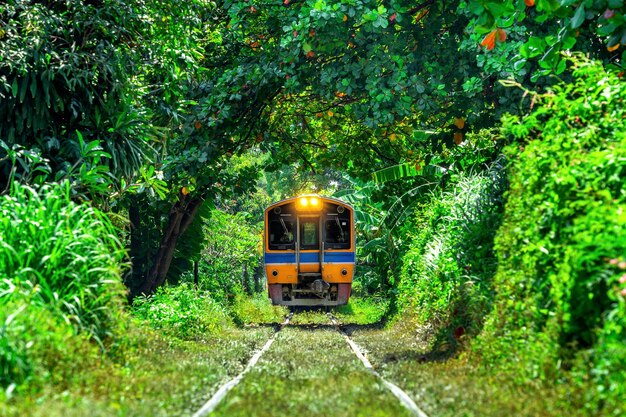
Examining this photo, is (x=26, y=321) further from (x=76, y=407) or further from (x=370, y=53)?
(x=370, y=53)

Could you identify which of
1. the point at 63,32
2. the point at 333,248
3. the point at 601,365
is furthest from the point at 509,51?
the point at 333,248

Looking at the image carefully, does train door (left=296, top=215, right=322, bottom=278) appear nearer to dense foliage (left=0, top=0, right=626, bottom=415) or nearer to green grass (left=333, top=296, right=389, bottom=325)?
green grass (left=333, top=296, right=389, bottom=325)

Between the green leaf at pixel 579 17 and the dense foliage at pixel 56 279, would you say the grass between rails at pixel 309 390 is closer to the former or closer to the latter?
the dense foliage at pixel 56 279

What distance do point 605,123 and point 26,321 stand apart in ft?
18.3

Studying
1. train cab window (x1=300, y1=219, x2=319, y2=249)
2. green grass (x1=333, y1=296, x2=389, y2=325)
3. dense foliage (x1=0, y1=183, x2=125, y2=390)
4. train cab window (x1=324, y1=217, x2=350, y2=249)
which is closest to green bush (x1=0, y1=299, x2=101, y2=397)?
dense foliage (x1=0, y1=183, x2=125, y2=390)

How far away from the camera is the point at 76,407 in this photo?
6.35 metres

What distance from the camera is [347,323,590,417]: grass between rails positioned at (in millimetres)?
6598

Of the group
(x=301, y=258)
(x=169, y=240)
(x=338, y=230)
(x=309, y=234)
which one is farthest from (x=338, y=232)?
(x=169, y=240)

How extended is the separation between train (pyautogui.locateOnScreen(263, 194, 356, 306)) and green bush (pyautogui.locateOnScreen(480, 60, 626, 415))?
48.7ft

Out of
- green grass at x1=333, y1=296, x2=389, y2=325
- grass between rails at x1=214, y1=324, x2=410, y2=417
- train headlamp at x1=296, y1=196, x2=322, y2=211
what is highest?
train headlamp at x1=296, y1=196, x2=322, y2=211

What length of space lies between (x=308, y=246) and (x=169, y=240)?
205 inches

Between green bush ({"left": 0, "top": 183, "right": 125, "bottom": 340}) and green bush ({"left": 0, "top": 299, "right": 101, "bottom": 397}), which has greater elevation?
green bush ({"left": 0, "top": 183, "right": 125, "bottom": 340})

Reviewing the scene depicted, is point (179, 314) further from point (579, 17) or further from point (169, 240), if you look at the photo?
point (579, 17)

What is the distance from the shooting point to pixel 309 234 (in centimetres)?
2497
